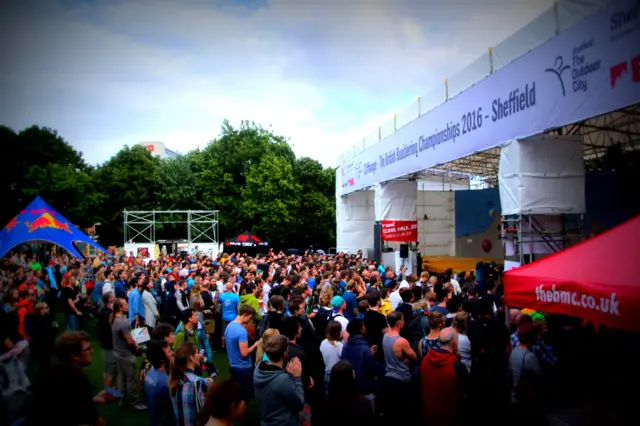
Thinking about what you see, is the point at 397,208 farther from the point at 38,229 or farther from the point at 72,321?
the point at 38,229

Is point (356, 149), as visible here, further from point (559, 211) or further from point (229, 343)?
point (229, 343)

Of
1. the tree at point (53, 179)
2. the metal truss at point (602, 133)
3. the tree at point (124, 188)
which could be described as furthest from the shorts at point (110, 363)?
the tree at point (124, 188)

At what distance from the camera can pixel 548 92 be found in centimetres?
808

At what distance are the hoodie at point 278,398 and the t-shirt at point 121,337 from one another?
3.04 metres

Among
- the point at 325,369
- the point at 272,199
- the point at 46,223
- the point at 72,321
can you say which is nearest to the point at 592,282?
the point at 325,369

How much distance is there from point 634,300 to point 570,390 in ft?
3.94

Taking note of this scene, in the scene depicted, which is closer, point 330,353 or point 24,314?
point 330,353

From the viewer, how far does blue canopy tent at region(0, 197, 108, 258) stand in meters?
10.1

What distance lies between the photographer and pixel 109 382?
5992 millimetres

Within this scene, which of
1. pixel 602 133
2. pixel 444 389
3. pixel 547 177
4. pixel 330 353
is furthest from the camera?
pixel 602 133

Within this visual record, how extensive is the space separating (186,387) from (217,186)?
106 feet

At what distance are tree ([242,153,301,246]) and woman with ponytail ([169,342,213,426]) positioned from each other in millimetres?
28713

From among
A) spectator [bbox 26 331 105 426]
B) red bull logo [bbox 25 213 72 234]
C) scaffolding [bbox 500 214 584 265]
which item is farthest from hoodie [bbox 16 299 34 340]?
scaffolding [bbox 500 214 584 265]

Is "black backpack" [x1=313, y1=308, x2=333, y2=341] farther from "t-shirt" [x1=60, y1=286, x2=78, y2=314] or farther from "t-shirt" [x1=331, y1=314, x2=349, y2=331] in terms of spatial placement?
"t-shirt" [x1=60, y1=286, x2=78, y2=314]
